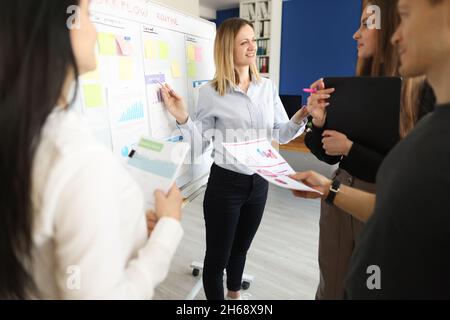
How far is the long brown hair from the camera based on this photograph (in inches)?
37.0

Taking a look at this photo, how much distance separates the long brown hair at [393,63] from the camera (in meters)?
0.94

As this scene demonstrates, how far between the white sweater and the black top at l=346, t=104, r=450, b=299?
1.70 feet

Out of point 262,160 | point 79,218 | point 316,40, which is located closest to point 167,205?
point 79,218

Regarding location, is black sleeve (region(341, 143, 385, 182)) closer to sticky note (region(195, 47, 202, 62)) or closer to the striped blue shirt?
the striped blue shirt

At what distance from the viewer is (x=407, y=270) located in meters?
0.60

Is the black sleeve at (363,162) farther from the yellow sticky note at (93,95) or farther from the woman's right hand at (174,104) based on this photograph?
the yellow sticky note at (93,95)

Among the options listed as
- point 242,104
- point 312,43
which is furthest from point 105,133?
point 312,43

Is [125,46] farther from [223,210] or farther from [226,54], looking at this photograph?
[223,210]

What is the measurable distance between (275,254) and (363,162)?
161 centimetres

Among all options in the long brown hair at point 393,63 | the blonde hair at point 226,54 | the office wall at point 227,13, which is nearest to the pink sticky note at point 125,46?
the blonde hair at point 226,54

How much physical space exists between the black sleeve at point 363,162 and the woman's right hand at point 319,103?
0.70 feet

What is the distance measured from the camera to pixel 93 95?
1.14 meters
